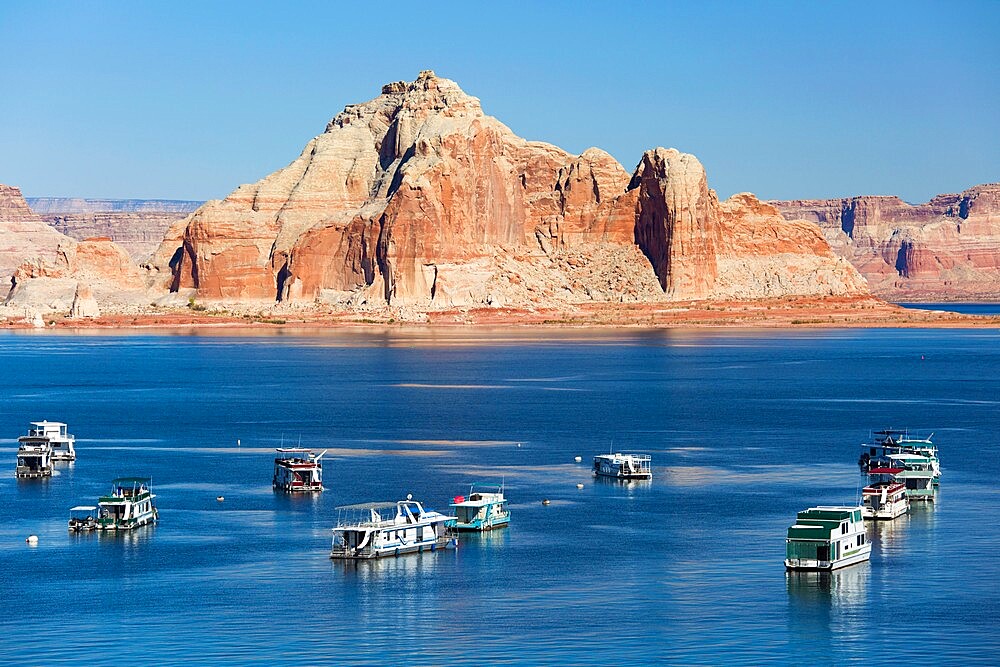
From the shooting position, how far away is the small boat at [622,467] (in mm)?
78375

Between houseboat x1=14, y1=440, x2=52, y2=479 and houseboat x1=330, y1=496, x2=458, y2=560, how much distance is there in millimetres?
23626

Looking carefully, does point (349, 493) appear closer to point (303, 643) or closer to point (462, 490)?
point (462, 490)

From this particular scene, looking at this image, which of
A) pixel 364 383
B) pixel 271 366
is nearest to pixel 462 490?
pixel 364 383

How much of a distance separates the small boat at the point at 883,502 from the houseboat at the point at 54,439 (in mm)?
42006

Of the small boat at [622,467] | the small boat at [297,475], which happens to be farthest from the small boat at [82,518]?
the small boat at [622,467]

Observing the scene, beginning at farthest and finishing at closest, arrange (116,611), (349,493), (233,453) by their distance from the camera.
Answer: (233,453), (349,493), (116,611)

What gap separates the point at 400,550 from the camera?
59094 millimetres

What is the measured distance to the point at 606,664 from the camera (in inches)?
1729

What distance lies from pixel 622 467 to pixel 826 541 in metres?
24.1

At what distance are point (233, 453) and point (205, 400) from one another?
112 ft

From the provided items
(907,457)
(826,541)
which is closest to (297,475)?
(826,541)

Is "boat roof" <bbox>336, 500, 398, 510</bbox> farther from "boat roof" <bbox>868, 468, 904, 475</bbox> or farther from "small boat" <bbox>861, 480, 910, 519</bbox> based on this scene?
"boat roof" <bbox>868, 468, 904, 475</bbox>

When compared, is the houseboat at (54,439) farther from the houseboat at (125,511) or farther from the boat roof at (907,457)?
the boat roof at (907,457)

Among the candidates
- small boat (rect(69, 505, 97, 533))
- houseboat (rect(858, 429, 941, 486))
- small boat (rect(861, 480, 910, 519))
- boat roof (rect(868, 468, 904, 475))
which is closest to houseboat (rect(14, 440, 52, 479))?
small boat (rect(69, 505, 97, 533))
